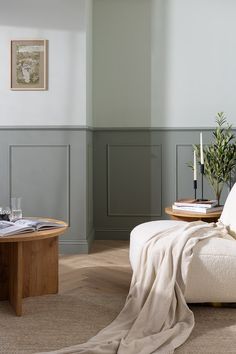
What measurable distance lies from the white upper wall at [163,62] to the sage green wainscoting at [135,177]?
0.15 metres

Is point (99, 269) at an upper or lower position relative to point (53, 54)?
lower

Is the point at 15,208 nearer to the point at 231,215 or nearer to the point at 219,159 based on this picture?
the point at 231,215

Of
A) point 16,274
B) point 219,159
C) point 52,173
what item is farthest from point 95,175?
point 16,274

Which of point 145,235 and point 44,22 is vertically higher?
point 44,22

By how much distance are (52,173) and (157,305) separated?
2011mm

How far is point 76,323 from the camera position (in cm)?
268

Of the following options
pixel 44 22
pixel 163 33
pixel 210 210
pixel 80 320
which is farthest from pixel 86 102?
pixel 80 320

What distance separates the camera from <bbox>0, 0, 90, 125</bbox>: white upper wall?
433 centimetres

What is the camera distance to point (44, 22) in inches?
171

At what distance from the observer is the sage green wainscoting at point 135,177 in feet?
15.9

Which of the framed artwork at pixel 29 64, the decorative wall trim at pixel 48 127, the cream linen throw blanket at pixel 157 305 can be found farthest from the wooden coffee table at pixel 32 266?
the framed artwork at pixel 29 64

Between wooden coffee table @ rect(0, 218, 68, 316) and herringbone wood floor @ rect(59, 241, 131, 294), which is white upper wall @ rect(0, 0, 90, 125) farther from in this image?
wooden coffee table @ rect(0, 218, 68, 316)

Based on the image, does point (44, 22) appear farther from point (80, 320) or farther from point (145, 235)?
point (80, 320)

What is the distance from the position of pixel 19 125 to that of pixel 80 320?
6.95 ft
